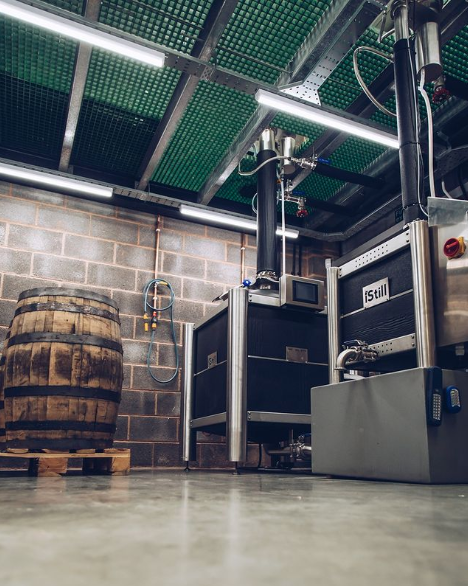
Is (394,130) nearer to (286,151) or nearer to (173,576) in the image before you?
(286,151)

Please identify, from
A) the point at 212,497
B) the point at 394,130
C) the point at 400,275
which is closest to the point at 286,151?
the point at 394,130

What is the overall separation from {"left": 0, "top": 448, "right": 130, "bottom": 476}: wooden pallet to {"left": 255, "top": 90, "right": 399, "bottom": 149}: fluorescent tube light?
2427 mm

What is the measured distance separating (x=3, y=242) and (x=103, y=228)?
90cm

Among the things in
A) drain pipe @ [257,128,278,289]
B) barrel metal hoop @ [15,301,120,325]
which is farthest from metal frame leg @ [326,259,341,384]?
barrel metal hoop @ [15,301,120,325]

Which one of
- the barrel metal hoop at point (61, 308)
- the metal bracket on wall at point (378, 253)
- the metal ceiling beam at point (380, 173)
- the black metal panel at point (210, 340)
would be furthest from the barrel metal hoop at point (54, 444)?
the metal ceiling beam at point (380, 173)

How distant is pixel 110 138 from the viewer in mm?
4844

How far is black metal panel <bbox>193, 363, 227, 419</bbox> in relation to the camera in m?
3.63

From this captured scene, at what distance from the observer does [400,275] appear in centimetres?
243

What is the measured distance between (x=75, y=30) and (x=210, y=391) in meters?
2.40

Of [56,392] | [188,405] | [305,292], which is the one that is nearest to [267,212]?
[305,292]

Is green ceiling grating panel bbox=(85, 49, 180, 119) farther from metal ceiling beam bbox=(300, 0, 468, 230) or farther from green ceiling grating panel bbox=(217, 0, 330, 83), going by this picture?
metal ceiling beam bbox=(300, 0, 468, 230)

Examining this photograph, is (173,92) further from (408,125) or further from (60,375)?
(60,375)

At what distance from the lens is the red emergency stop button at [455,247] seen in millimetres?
2092

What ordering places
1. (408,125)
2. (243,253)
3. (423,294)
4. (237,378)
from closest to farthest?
1. (423,294)
2. (408,125)
3. (237,378)
4. (243,253)
